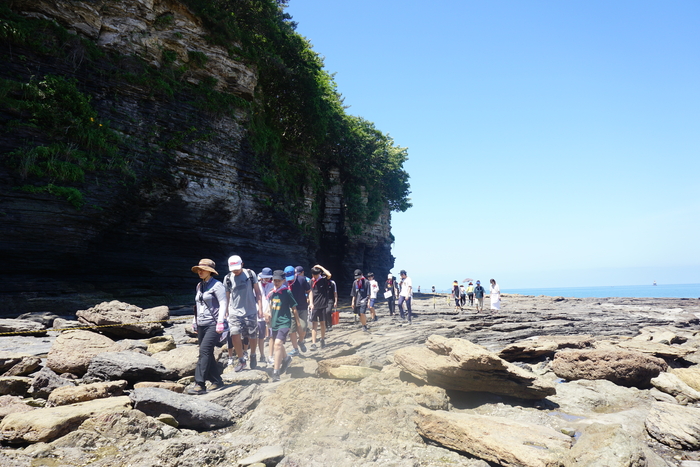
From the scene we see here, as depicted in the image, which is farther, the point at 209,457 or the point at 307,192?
the point at 307,192

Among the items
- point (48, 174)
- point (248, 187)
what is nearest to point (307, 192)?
point (248, 187)

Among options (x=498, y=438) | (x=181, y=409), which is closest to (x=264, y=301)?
(x=181, y=409)

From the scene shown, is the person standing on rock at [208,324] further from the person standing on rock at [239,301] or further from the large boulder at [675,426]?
the large boulder at [675,426]

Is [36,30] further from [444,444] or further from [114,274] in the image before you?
[444,444]

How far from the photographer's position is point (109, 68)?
1456 centimetres

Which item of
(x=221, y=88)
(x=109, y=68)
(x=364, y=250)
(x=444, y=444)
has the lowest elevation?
(x=444, y=444)

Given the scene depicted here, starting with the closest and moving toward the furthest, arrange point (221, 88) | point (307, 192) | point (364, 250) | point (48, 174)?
1. point (48, 174)
2. point (221, 88)
3. point (307, 192)
4. point (364, 250)

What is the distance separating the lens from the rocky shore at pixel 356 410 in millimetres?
3971

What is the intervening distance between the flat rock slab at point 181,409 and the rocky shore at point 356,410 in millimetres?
15

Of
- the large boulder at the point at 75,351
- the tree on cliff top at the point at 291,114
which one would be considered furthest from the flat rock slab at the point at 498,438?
the tree on cliff top at the point at 291,114

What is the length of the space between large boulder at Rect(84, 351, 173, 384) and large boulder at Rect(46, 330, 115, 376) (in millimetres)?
615

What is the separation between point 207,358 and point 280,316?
1629 mm

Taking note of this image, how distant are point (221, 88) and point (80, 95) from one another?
249 inches

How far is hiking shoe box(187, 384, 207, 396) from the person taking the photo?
575 cm
